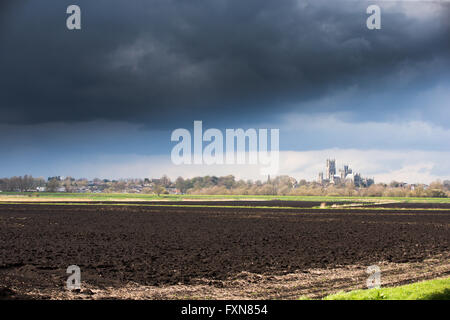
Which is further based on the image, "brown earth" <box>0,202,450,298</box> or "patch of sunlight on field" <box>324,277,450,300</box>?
"brown earth" <box>0,202,450,298</box>

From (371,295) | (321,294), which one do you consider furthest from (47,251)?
(371,295)

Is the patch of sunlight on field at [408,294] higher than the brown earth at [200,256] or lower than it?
higher

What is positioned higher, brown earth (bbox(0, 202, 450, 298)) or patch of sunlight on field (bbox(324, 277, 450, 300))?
patch of sunlight on field (bbox(324, 277, 450, 300))

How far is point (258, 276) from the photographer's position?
23.1 m

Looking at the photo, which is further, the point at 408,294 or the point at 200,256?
the point at 200,256

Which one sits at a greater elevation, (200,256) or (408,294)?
(408,294)

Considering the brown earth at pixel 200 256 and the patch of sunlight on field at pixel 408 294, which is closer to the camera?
the patch of sunlight on field at pixel 408 294

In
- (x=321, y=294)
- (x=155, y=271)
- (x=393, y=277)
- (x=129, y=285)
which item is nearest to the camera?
(x=321, y=294)
